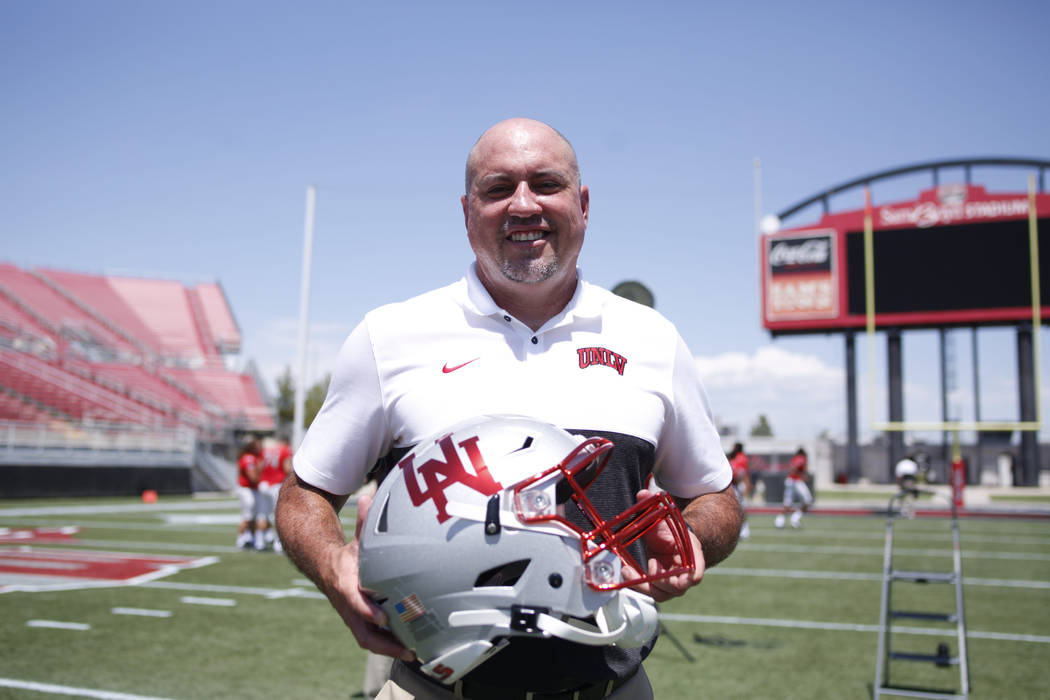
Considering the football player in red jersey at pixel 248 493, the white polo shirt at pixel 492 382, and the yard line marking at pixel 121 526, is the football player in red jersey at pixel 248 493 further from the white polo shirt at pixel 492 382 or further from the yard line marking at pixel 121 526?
the white polo shirt at pixel 492 382

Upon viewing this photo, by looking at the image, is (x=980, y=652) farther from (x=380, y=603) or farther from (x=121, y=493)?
(x=121, y=493)

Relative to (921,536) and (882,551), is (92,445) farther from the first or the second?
(921,536)

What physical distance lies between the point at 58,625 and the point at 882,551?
11.7m

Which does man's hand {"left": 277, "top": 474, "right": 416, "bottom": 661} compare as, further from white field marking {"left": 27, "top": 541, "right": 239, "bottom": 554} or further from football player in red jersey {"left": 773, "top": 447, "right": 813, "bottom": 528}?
football player in red jersey {"left": 773, "top": 447, "right": 813, "bottom": 528}

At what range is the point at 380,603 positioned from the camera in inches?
65.8

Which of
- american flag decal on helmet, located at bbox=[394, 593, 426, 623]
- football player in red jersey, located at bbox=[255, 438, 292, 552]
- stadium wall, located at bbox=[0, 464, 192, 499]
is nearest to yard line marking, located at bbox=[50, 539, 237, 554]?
football player in red jersey, located at bbox=[255, 438, 292, 552]

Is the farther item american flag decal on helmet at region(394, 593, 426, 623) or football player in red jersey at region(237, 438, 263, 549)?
football player in red jersey at region(237, 438, 263, 549)

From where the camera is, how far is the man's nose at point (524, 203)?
80.4 inches

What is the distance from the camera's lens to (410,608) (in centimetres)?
161

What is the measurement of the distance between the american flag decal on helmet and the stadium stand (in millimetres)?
23145

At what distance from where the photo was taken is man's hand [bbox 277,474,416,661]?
1.70 metres

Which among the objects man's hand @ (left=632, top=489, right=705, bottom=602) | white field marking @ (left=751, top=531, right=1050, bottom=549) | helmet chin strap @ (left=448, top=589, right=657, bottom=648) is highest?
man's hand @ (left=632, top=489, right=705, bottom=602)

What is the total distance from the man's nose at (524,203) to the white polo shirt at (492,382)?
0.25 m

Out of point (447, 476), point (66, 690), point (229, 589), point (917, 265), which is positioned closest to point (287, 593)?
point (229, 589)
